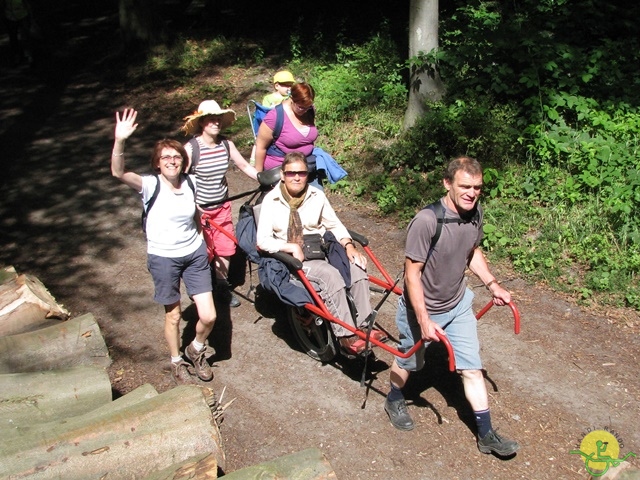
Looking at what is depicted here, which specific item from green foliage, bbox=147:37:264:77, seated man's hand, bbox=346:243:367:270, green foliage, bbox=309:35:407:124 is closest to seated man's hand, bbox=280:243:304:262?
seated man's hand, bbox=346:243:367:270

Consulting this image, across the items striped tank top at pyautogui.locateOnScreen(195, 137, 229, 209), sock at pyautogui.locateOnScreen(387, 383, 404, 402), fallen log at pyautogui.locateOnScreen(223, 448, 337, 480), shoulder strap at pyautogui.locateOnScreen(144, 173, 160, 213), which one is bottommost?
sock at pyautogui.locateOnScreen(387, 383, 404, 402)

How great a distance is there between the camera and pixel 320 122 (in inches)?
417

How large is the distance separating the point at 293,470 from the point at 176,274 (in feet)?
6.70

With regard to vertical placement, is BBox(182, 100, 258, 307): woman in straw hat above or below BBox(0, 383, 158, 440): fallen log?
above

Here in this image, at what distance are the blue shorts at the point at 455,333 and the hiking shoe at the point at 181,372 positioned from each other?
1.76 metres

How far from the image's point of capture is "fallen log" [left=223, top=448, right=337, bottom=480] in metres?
3.91

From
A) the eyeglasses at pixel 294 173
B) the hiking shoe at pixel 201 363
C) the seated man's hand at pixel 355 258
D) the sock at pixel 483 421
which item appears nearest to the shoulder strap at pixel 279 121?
the eyeglasses at pixel 294 173

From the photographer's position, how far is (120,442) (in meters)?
4.19

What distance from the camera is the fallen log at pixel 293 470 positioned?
3912 millimetres

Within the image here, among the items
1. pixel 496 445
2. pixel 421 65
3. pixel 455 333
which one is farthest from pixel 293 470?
pixel 421 65

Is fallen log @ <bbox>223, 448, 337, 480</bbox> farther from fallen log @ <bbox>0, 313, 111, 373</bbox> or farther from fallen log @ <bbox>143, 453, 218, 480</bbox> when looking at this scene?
fallen log @ <bbox>0, 313, 111, 373</bbox>

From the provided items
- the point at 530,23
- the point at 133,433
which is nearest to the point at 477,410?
the point at 133,433

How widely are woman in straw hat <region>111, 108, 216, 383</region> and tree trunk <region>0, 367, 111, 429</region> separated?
0.80m

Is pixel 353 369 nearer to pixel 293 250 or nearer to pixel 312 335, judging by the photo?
pixel 312 335
